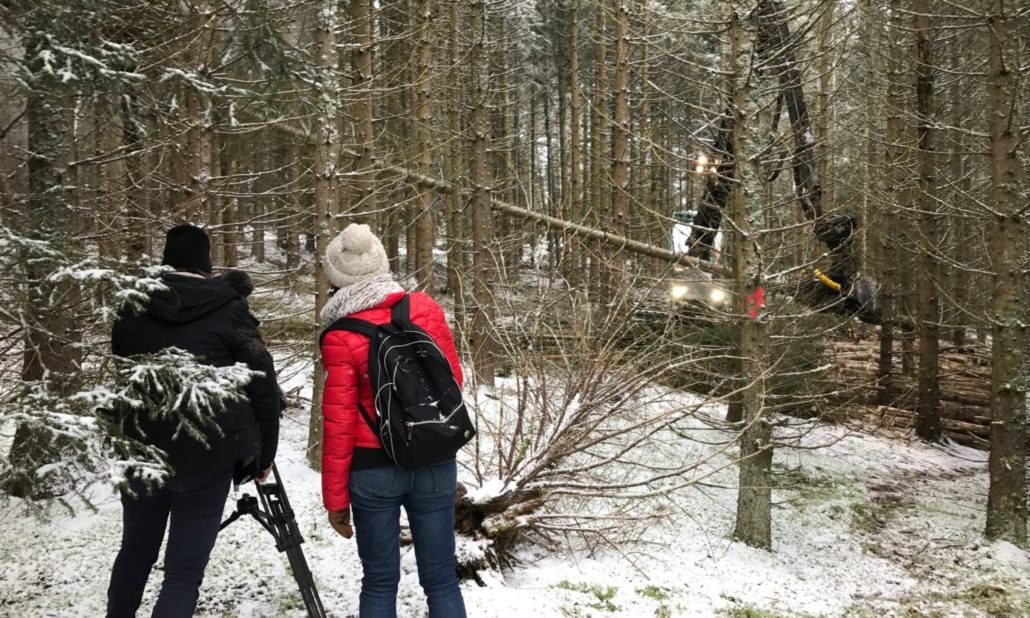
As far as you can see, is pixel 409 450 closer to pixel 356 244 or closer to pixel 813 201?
pixel 356 244

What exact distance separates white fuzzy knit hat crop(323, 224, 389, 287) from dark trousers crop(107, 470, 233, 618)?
95 centimetres

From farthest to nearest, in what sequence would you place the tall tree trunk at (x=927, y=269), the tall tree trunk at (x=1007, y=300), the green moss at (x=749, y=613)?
the tall tree trunk at (x=927, y=269), the tall tree trunk at (x=1007, y=300), the green moss at (x=749, y=613)

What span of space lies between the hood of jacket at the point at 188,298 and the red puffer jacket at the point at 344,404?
0.47 metres

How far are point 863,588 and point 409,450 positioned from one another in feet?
15.6

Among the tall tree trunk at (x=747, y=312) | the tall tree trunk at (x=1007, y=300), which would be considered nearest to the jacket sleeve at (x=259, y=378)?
the tall tree trunk at (x=747, y=312)

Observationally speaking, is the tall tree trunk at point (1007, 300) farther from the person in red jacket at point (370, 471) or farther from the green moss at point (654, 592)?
the person in red jacket at point (370, 471)

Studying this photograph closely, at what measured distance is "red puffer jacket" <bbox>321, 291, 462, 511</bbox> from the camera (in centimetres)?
277

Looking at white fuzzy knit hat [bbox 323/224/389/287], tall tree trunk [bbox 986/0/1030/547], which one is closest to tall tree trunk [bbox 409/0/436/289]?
white fuzzy knit hat [bbox 323/224/389/287]

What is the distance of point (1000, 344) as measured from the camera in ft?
21.5

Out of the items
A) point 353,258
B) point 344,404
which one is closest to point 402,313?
point 353,258

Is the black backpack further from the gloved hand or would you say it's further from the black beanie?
the black beanie

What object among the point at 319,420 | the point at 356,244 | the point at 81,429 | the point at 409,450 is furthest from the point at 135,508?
the point at 319,420

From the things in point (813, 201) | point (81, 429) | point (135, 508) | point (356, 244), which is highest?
point (813, 201)

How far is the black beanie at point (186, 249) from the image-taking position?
112 inches
